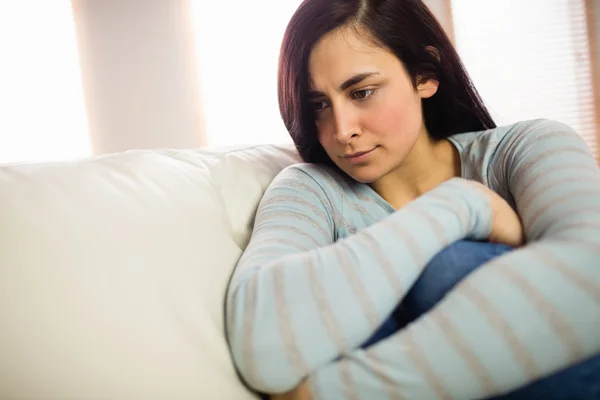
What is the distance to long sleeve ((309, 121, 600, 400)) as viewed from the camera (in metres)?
0.50

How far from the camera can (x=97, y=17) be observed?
274 cm

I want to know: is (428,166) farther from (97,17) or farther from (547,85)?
(97,17)

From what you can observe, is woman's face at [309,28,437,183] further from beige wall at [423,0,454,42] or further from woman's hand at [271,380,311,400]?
beige wall at [423,0,454,42]

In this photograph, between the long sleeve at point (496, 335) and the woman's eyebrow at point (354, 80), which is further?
the woman's eyebrow at point (354, 80)

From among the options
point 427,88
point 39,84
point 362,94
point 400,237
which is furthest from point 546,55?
point 39,84

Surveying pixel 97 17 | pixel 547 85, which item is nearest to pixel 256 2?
pixel 97 17

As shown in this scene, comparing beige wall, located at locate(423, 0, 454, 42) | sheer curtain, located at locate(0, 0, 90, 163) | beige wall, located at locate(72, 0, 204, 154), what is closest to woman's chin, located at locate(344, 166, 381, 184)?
beige wall, located at locate(72, 0, 204, 154)

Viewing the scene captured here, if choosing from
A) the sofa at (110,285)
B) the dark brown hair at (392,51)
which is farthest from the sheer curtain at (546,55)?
the sofa at (110,285)

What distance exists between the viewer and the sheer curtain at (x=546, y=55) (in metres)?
2.74

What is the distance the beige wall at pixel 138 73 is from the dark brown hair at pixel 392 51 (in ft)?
6.24

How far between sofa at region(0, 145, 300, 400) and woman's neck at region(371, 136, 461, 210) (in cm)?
41

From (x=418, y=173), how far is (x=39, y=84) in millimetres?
2380

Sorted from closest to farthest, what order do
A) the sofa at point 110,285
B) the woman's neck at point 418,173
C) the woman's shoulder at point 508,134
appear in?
the sofa at point 110,285, the woman's shoulder at point 508,134, the woman's neck at point 418,173

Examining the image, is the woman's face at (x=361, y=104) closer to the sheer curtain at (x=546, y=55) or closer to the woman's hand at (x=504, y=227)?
the woman's hand at (x=504, y=227)
